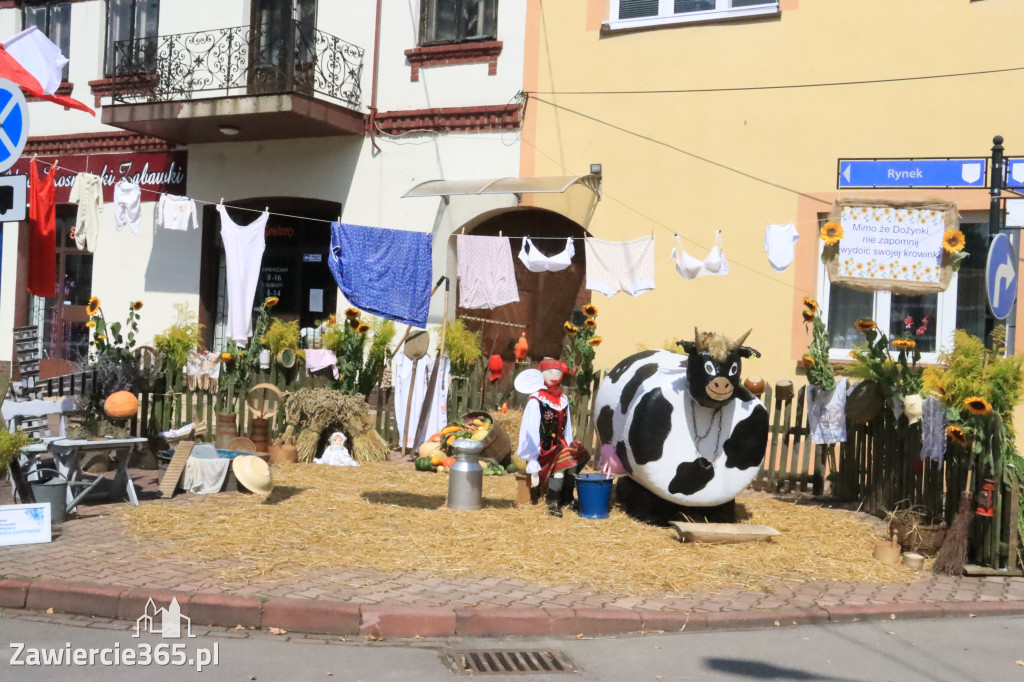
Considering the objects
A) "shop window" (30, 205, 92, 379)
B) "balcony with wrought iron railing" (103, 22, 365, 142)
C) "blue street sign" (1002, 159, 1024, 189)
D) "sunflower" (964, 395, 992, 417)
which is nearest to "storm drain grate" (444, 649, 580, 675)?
"sunflower" (964, 395, 992, 417)

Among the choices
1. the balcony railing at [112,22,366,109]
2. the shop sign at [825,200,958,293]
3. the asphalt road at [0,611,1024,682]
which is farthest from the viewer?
the balcony railing at [112,22,366,109]

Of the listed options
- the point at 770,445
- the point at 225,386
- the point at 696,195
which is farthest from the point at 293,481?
the point at 696,195

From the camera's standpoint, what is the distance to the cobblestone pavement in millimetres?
6336

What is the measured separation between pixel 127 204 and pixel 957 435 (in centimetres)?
1086

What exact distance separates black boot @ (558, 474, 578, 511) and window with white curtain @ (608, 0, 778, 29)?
266 inches

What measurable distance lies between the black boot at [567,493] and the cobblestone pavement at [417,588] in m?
2.51

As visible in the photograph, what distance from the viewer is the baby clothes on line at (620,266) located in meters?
12.1

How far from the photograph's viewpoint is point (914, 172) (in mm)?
9844

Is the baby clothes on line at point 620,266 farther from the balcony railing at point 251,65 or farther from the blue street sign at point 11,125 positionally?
the blue street sign at point 11,125

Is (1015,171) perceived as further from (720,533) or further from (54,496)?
(54,496)

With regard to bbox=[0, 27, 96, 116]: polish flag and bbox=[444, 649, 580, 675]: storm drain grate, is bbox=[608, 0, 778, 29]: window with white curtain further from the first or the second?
bbox=[444, 649, 580, 675]: storm drain grate

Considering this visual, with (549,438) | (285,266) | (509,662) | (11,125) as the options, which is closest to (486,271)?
(549,438)

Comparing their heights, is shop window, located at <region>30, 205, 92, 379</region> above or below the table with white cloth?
above

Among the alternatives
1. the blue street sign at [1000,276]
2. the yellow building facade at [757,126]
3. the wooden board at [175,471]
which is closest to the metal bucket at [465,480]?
Answer: the wooden board at [175,471]
